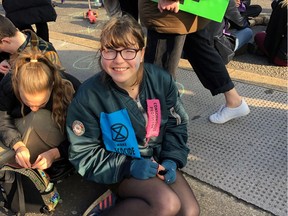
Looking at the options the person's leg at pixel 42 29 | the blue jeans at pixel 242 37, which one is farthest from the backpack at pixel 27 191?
the blue jeans at pixel 242 37

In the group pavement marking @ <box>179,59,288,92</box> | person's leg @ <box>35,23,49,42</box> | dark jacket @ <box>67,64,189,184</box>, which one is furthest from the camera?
person's leg @ <box>35,23,49,42</box>

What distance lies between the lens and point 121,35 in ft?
5.66

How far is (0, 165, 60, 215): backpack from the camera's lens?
6.15ft

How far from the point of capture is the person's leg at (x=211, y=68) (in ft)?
7.98

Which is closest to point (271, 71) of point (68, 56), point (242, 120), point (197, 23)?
point (242, 120)

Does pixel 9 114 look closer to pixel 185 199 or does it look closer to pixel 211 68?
pixel 185 199

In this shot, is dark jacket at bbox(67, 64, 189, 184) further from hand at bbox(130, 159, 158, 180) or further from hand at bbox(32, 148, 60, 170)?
hand at bbox(32, 148, 60, 170)

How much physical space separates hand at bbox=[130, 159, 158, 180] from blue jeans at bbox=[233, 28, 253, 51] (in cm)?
254

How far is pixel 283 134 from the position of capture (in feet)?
8.36

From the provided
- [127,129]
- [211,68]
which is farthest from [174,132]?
[211,68]

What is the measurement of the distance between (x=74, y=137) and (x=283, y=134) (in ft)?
5.12

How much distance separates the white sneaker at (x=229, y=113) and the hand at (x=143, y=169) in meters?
1.03

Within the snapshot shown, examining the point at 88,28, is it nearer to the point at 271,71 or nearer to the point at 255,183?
the point at 271,71

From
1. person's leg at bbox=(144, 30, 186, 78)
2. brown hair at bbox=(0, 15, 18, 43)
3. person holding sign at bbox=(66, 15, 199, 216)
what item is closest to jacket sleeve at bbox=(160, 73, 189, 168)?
person holding sign at bbox=(66, 15, 199, 216)
